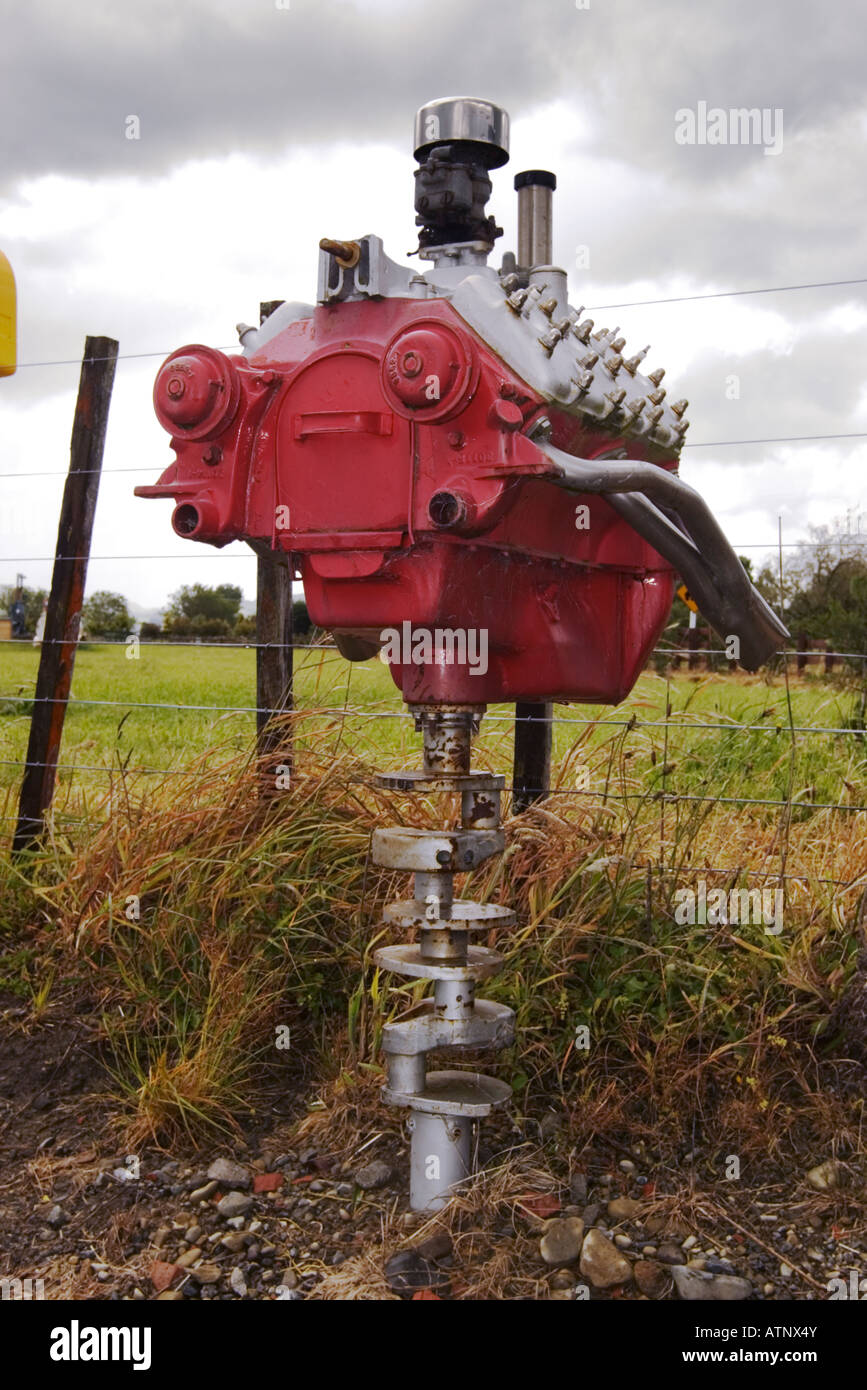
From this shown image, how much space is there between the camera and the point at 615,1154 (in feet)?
8.20

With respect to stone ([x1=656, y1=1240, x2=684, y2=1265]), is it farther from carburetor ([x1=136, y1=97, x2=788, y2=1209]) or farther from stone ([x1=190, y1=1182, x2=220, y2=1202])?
stone ([x1=190, y1=1182, x2=220, y2=1202])

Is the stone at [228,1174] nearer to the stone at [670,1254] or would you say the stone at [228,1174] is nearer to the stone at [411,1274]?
the stone at [411,1274]

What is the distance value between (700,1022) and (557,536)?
3.61ft

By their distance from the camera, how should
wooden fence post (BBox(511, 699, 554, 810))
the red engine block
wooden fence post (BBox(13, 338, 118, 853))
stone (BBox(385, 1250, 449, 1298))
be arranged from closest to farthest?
the red engine block → stone (BBox(385, 1250, 449, 1298)) → wooden fence post (BBox(511, 699, 554, 810)) → wooden fence post (BBox(13, 338, 118, 853))

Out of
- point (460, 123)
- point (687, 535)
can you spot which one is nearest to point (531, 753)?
point (687, 535)

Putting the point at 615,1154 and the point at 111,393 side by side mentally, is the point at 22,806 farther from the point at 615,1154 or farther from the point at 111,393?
the point at 615,1154

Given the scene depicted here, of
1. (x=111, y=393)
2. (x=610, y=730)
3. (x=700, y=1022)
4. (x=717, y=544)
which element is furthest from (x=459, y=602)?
(x=610, y=730)

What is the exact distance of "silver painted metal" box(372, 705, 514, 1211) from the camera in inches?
84.6

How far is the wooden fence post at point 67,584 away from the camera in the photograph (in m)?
3.95

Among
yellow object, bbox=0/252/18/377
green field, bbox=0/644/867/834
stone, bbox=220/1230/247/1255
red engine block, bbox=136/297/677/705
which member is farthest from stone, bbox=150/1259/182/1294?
yellow object, bbox=0/252/18/377

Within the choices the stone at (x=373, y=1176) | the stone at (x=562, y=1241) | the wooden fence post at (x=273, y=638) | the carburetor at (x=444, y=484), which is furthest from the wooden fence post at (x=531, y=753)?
the stone at (x=562, y=1241)

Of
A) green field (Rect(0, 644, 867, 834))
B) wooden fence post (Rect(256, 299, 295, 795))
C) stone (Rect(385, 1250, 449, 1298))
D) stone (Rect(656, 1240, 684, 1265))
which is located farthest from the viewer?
wooden fence post (Rect(256, 299, 295, 795))

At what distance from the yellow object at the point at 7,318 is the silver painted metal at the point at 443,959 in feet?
3.08

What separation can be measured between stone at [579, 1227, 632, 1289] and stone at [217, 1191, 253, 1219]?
0.66 m
